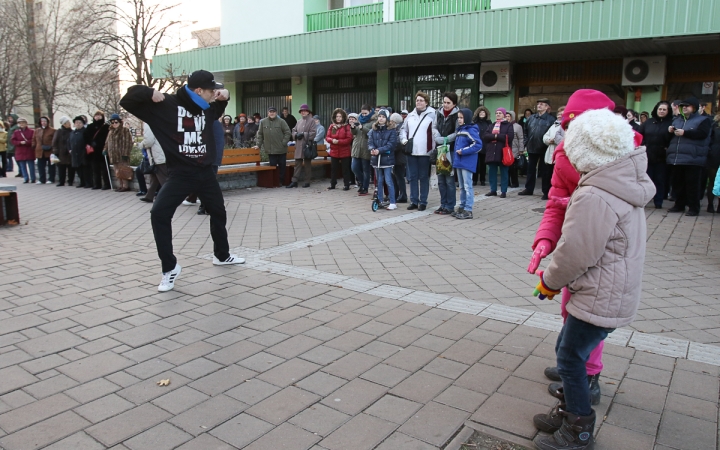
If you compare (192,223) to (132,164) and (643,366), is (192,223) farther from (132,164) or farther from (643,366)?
(643,366)

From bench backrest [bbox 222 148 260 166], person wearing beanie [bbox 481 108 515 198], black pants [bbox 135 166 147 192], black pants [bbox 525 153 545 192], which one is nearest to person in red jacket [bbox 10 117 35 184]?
black pants [bbox 135 166 147 192]

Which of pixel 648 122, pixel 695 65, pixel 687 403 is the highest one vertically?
pixel 695 65

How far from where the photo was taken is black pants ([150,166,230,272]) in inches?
212

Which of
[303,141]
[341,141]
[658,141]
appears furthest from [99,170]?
[658,141]

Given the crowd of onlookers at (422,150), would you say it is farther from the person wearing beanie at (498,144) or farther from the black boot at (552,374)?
the black boot at (552,374)

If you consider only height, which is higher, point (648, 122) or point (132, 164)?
point (648, 122)

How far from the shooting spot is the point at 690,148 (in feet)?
31.8

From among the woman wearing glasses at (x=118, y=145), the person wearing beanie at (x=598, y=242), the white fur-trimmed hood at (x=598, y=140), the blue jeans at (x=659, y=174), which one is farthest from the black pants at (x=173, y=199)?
the blue jeans at (x=659, y=174)

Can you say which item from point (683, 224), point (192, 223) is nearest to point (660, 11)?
point (683, 224)

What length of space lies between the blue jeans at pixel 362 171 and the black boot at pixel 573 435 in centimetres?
971

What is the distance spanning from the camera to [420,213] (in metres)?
10.0

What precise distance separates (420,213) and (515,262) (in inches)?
140

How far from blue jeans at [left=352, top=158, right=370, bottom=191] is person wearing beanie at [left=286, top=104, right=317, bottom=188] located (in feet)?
5.47

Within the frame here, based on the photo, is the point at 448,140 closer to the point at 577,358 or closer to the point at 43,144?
the point at 577,358
